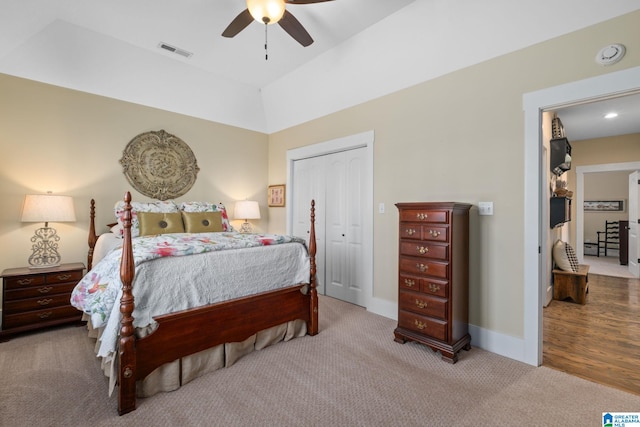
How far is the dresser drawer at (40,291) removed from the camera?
2.70m

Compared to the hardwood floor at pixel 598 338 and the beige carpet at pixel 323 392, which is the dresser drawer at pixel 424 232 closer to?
the beige carpet at pixel 323 392

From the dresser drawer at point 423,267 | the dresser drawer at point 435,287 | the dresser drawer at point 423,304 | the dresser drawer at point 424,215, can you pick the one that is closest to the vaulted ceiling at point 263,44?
the dresser drawer at point 424,215

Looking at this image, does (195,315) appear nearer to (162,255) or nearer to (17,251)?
(162,255)

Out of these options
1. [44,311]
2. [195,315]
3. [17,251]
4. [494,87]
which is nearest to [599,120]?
[494,87]

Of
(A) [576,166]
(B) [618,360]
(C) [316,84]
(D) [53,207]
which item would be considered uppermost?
(C) [316,84]

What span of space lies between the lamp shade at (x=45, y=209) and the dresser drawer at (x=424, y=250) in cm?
336

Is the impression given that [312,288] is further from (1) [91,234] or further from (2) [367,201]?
(1) [91,234]

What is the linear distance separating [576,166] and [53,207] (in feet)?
26.2

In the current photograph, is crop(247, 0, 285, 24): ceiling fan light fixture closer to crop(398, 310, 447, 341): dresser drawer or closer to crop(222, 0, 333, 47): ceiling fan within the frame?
crop(222, 0, 333, 47): ceiling fan

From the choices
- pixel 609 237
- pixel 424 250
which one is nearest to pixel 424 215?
pixel 424 250

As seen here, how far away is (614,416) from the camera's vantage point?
173cm

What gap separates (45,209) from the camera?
287 cm

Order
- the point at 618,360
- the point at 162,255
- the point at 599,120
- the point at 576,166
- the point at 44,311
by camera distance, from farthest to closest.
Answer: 1. the point at 576,166
2. the point at 599,120
3. the point at 44,311
4. the point at 618,360
5. the point at 162,255

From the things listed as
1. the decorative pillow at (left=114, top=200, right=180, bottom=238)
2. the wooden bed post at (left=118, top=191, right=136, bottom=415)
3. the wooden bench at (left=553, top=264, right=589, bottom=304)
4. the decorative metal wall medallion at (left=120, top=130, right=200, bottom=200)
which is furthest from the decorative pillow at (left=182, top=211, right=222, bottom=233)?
the wooden bench at (left=553, top=264, right=589, bottom=304)
